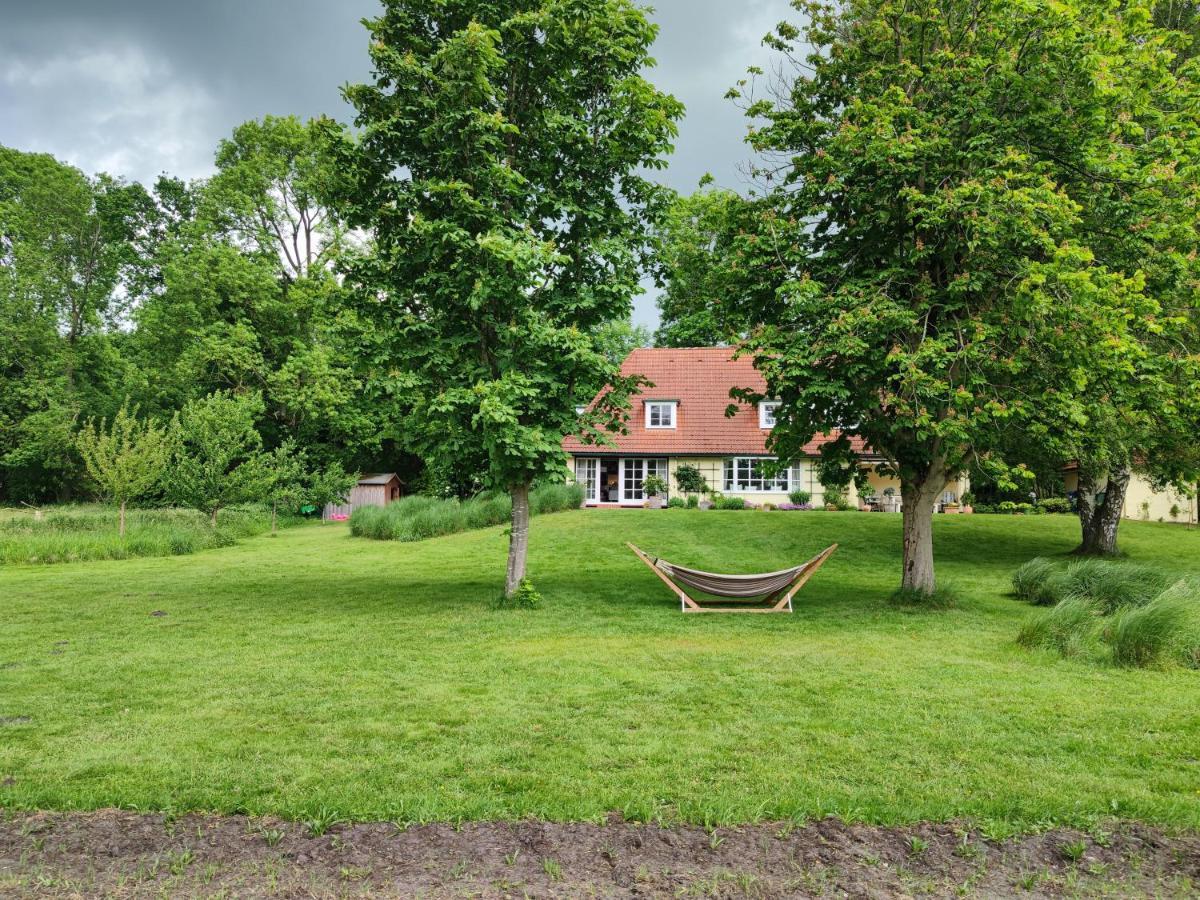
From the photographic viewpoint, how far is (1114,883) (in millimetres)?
3379

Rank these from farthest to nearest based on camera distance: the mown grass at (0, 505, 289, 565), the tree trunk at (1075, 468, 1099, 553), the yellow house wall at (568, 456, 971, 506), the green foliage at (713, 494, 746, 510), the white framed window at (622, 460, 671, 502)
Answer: the white framed window at (622, 460, 671, 502)
the yellow house wall at (568, 456, 971, 506)
the green foliage at (713, 494, 746, 510)
the tree trunk at (1075, 468, 1099, 553)
the mown grass at (0, 505, 289, 565)

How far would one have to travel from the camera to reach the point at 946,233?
1033 centimetres

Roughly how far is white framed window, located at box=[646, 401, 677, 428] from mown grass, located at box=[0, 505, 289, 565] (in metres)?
15.0

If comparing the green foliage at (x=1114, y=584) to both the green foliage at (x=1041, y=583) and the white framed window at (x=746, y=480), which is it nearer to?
the green foliage at (x=1041, y=583)

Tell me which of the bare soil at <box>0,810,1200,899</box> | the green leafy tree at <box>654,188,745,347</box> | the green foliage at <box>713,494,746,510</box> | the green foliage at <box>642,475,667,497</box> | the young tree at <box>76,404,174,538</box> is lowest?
the bare soil at <box>0,810,1200,899</box>

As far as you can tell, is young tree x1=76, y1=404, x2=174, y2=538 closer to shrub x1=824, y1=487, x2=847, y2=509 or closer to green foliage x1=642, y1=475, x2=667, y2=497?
green foliage x1=642, y1=475, x2=667, y2=497

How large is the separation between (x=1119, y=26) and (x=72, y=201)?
44.3 meters

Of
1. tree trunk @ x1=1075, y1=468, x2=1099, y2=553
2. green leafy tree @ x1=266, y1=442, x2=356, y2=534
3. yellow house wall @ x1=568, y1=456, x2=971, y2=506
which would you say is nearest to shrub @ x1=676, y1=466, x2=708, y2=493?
yellow house wall @ x1=568, y1=456, x2=971, y2=506

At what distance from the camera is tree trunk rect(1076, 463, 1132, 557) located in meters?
16.9

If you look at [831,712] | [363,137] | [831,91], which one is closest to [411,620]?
[831,712]

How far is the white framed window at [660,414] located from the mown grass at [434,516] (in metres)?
6.16

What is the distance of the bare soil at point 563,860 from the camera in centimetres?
329

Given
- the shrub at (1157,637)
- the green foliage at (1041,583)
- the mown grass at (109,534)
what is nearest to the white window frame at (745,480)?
the green foliage at (1041,583)

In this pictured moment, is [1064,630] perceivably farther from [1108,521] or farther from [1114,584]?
[1108,521]
